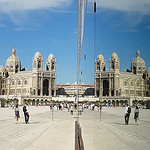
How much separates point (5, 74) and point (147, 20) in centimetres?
10885

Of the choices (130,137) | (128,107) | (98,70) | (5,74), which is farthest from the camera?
(5,74)

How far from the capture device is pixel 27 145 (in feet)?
21.8

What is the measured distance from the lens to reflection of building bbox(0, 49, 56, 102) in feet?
301

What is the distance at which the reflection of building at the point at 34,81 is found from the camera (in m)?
91.9

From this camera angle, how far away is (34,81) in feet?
302

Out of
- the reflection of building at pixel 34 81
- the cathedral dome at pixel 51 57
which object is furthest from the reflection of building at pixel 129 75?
the cathedral dome at pixel 51 57

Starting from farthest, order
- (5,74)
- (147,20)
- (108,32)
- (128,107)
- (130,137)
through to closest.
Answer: (5,74) → (128,107) → (108,32) → (130,137) → (147,20)

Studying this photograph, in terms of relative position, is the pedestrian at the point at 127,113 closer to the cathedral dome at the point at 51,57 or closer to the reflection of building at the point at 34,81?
the reflection of building at the point at 34,81

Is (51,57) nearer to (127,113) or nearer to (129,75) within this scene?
(129,75)

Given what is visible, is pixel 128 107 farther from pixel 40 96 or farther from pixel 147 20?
pixel 40 96

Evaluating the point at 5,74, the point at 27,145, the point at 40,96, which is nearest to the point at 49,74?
the point at 40,96

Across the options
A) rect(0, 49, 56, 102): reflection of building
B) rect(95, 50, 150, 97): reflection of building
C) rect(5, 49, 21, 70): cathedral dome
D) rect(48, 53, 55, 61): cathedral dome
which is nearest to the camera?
rect(95, 50, 150, 97): reflection of building

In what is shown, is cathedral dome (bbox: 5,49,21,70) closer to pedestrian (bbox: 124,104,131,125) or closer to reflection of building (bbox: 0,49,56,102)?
reflection of building (bbox: 0,49,56,102)

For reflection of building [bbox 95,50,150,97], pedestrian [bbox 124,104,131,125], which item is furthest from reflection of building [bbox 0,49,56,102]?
pedestrian [bbox 124,104,131,125]
